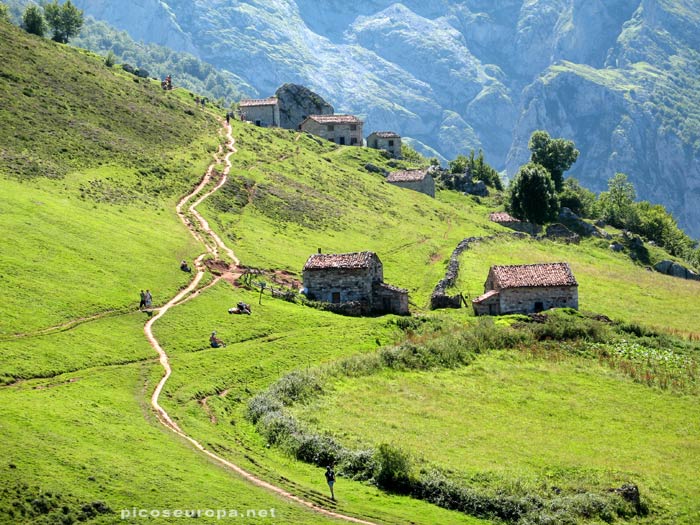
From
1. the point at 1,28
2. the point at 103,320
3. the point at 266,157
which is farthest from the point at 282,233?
the point at 1,28

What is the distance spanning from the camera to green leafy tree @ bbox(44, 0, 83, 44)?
172000 millimetres

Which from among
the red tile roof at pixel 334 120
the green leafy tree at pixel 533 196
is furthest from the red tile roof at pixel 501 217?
the red tile roof at pixel 334 120

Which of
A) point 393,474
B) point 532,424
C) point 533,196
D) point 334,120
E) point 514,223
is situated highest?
point 334,120

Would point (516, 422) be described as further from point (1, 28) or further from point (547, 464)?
point (1, 28)

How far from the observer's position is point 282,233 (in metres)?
108

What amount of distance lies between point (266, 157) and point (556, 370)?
253ft

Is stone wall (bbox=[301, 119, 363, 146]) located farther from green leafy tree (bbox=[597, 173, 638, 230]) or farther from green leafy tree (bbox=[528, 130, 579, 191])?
green leafy tree (bbox=[597, 173, 638, 230])

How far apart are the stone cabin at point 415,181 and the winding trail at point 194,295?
28439 mm

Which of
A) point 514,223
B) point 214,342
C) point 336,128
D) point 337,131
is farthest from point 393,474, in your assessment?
point 336,128

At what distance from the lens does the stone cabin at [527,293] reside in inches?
3391

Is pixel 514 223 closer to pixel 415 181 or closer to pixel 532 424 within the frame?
pixel 415 181

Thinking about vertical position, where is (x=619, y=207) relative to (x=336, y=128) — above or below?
above

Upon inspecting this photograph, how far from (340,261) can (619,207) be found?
10423 centimetres

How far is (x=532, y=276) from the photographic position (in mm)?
87562
